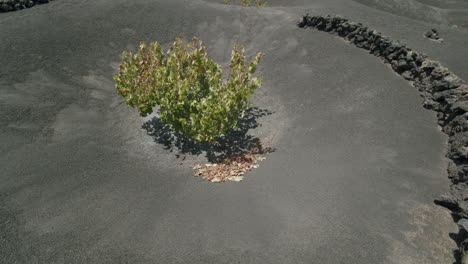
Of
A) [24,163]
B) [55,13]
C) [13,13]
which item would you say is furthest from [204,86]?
[13,13]

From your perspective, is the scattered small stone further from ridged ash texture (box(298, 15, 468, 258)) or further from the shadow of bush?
the shadow of bush

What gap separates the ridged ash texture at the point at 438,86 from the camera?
20.2 ft

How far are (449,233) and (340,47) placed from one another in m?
9.56

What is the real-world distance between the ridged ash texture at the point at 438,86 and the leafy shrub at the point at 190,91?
529 cm

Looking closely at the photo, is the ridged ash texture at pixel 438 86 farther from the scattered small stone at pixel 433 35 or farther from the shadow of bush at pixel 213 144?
the shadow of bush at pixel 213 144

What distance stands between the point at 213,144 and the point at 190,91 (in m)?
1.77

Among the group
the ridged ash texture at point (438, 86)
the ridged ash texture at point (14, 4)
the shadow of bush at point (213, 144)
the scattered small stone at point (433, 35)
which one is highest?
the ridged ash texture at point (14, 4)

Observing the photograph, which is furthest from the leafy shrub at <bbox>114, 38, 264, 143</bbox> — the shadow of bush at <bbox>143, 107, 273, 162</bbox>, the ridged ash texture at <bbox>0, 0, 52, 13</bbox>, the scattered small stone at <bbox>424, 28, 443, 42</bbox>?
the ridged ash texture at <bbox>0, 0, 52, 13</bbox>

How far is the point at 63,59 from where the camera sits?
40.0 feet

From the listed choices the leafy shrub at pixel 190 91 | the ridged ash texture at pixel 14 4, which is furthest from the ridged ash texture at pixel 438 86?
the ridged ash texture at pixel 14 4

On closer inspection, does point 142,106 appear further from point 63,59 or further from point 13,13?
point 13,13

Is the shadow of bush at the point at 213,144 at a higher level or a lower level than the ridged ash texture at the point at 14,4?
lower

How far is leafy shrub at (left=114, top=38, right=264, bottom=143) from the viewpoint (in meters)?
8.04

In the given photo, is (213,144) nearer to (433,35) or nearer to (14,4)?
(433,35)
